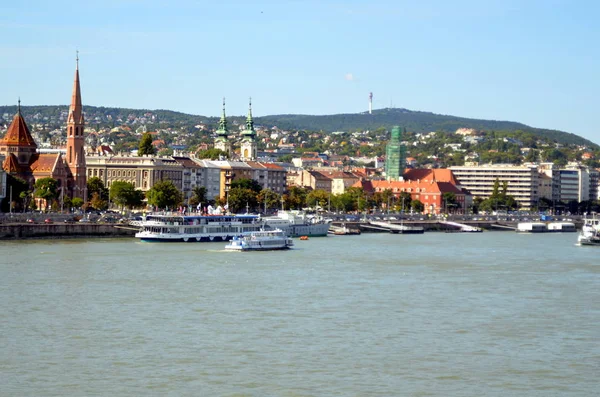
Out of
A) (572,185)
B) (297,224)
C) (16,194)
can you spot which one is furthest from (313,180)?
(297,224)

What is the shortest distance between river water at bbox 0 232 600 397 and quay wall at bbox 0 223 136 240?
12470 mm

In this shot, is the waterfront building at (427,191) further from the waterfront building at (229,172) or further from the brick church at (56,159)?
the brick church at (56,159)

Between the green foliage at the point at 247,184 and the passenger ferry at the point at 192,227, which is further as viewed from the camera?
the green foliage at the point at 247,184

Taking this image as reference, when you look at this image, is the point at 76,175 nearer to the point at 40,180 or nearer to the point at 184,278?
the point at 40,180

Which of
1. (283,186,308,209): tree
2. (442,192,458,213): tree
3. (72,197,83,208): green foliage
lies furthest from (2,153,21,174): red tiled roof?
(442,192,458,213): tree

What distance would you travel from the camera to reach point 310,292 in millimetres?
34625

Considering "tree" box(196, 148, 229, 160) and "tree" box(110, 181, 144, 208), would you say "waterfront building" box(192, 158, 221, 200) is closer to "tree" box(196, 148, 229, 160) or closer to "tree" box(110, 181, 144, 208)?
"tree" box(196, 148, 229, 160)

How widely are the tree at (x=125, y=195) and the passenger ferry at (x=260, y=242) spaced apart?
2681 centimetres

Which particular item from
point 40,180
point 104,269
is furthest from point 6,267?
point 40,180

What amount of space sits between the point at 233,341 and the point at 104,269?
51.9 ft

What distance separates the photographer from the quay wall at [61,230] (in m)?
58.0

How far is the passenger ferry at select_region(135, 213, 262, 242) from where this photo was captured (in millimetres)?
59625

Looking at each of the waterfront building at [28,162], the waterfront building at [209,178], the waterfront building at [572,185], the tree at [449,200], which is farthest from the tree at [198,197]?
the waterfront building at [572,185]

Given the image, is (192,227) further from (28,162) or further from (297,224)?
(28,162)
